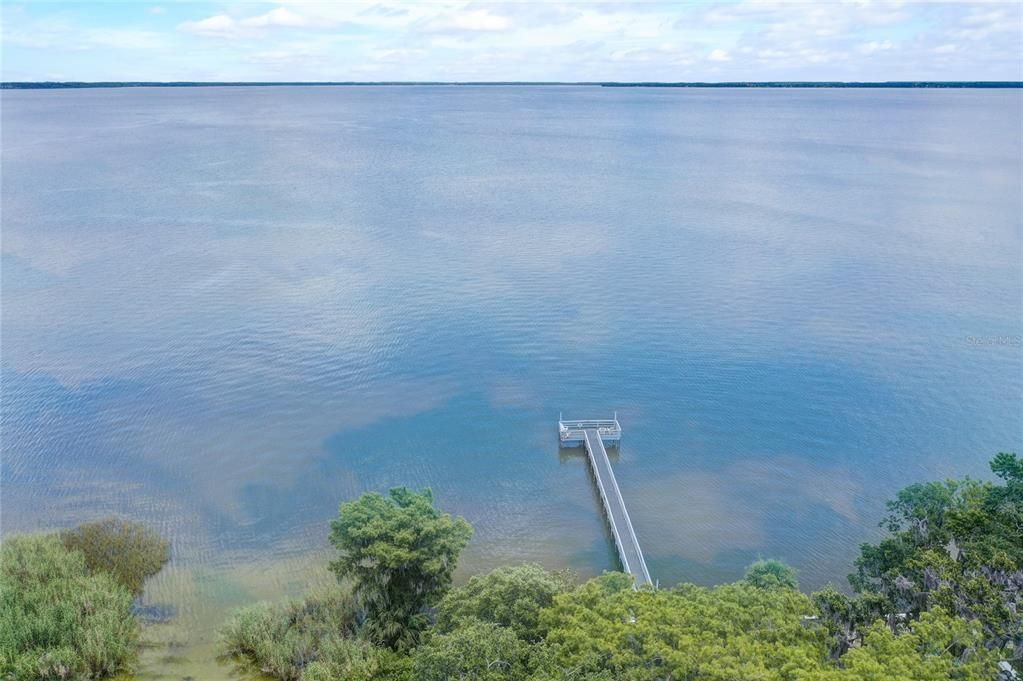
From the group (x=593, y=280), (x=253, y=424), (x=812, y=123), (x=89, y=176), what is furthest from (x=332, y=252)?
(x=812, y=123)

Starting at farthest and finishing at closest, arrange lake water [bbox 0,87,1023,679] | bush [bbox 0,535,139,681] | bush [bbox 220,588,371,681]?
lake water [bbox 0,87,1023,679]
bush [bbox 220,588,371,681]
bush [bbox 0,535,139,681]

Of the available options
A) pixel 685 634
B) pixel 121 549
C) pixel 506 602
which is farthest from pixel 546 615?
pixel 121 549

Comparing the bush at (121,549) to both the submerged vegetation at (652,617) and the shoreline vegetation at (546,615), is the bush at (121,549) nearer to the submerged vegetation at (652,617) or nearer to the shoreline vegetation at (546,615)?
the shoreline vegetation at (546,615)

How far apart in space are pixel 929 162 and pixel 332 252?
92.1 meters

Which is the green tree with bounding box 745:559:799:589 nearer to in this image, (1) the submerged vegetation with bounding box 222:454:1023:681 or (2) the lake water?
(1) the submerged vegetation with bounding box 222:454:1023:681

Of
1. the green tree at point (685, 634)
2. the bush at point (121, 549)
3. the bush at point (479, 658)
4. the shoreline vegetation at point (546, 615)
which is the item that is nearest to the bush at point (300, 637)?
the shoreline vegetation at point (546, 615)

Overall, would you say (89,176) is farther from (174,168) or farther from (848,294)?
(848,294)

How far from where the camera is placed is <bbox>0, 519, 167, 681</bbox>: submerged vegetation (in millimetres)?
21469

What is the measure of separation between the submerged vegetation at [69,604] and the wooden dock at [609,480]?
53.9 feet

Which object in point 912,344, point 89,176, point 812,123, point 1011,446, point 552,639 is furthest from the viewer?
point 812,123

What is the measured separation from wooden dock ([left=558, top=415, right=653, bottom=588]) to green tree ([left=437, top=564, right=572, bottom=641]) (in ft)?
→ 21.2

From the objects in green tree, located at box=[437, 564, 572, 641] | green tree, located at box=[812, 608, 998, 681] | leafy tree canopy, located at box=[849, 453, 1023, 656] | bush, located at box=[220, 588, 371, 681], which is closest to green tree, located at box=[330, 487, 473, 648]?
bush, located at box=[220, 588, 371, 681]

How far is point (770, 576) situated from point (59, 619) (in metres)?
21.7

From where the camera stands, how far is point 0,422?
37.9 metres
